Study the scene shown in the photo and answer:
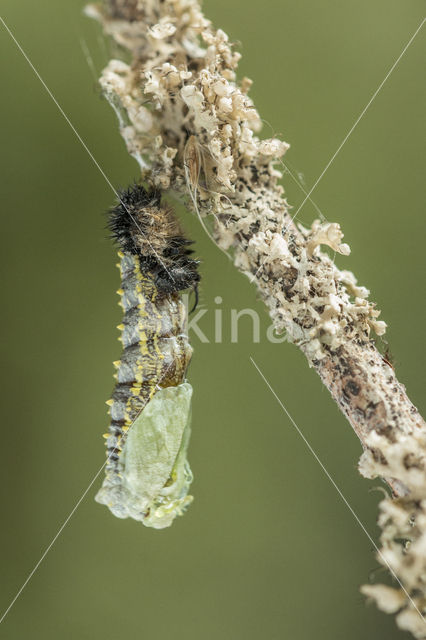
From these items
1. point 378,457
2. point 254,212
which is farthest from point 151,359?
point 378,457

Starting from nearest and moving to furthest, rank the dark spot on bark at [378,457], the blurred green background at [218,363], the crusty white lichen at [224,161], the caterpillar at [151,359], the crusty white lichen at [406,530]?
the crusty white lichen at [406,530], the dark spot on bark at [378,457], the crusty white lichen at [224,161], the caterpillar at [151,359], the blurred green background at [218,363]

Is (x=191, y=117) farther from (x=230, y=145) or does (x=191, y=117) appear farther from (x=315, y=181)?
(x=315, y=181)

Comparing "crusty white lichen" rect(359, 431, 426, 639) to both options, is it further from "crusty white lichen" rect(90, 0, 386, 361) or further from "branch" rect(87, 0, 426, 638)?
"crusty white lichen" rect(90, 0, 386, 361)

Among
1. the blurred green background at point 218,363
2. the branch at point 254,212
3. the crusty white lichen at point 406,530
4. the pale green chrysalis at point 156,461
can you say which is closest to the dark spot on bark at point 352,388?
the branch at point 254,212

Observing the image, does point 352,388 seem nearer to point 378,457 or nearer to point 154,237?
point 378,457

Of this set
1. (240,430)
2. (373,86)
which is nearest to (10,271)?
(240,430)

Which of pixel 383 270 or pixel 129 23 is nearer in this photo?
pixel 129 23

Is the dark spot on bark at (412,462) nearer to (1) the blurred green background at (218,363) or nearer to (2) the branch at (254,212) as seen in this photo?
(2) the branch at (254,212)
